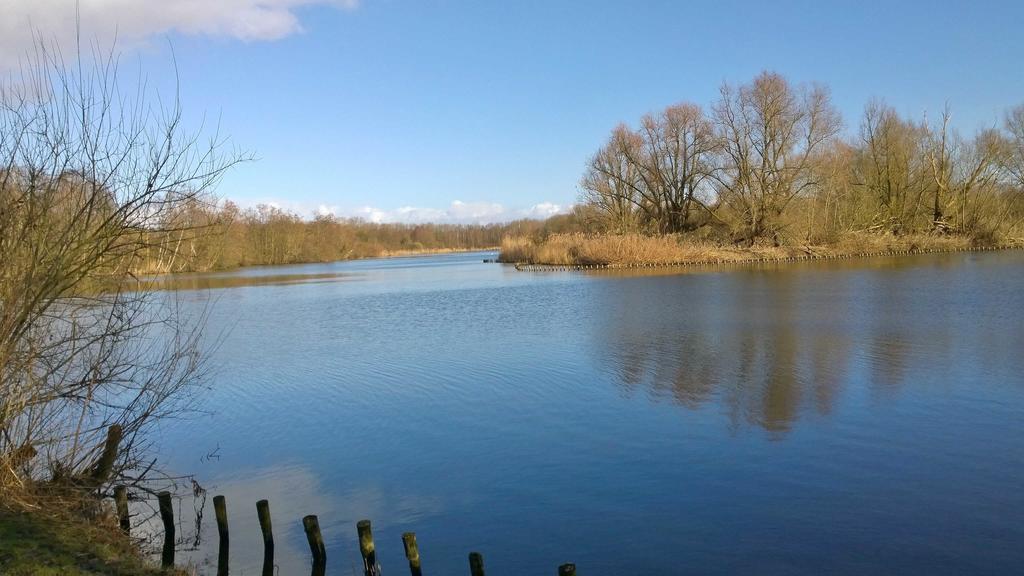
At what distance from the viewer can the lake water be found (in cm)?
480

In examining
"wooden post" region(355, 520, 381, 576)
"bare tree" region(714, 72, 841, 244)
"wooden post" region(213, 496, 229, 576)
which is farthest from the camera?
"bare tree" region(714, 72, 841, 244)

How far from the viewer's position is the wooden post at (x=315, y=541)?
15.0ft

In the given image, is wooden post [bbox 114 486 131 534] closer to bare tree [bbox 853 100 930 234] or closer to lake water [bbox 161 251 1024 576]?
lake water [bbox 161 251 1024 576]

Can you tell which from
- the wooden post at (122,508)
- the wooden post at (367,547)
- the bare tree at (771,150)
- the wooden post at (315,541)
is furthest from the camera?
the bare tree at (771,150)

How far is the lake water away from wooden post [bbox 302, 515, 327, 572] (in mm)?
147

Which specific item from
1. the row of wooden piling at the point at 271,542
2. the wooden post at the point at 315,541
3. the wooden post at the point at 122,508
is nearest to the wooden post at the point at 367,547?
the row of wooden piling at the point at 271,542

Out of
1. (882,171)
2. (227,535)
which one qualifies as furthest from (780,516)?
(882,171)

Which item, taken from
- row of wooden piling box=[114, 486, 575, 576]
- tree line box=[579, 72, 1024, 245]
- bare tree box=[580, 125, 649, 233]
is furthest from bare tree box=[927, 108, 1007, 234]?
row of wooden piling box=[114, 486, 575, 576]

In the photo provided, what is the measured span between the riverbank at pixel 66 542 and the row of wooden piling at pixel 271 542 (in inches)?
6.4

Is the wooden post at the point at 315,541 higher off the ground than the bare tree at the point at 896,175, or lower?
lower

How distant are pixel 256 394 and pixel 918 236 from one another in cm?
3673

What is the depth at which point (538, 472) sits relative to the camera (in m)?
6.33

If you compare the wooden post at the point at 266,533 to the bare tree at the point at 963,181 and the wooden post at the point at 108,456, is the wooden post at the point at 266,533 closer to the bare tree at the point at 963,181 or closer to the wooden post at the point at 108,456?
the wooden post at the point at 108,456

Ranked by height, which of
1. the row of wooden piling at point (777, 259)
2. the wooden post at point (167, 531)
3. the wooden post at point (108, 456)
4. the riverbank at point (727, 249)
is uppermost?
the riverbank at point (727, 249)
